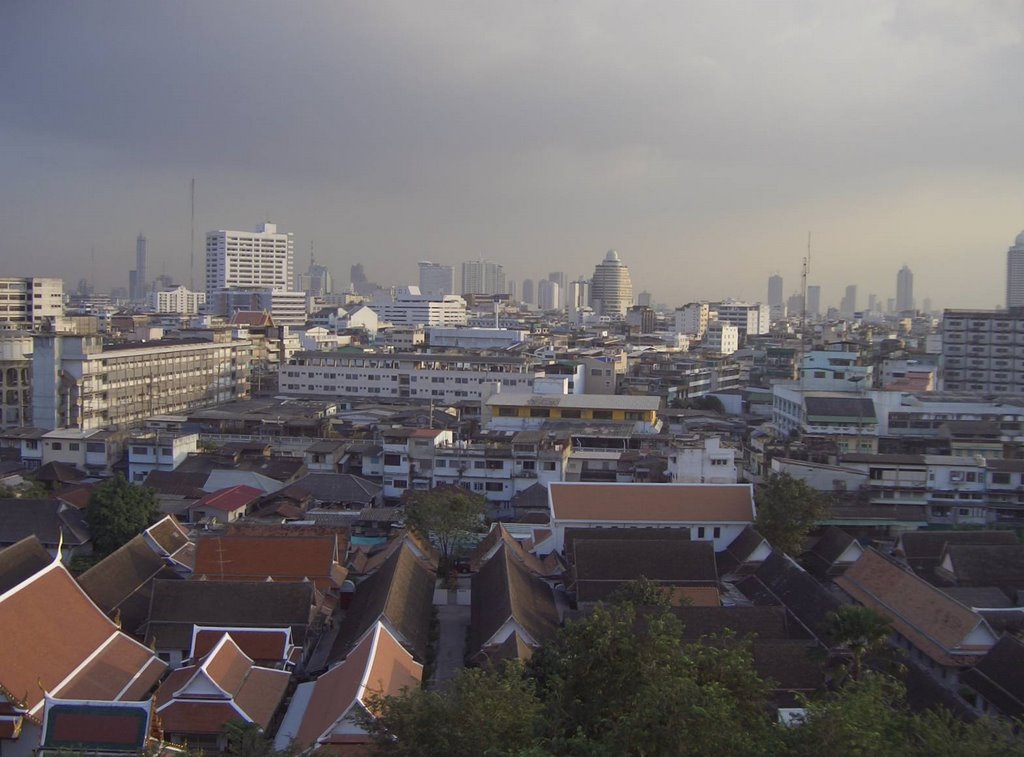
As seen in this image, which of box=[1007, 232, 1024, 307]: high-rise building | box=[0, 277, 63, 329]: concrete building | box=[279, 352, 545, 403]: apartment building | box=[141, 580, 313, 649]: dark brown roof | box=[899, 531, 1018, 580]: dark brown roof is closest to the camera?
box=[141, 580, 313, 649]: dark brown roof

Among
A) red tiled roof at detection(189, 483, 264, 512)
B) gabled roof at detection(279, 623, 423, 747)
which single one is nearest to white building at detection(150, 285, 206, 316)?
red tiled roof at detection(189, 483, 264, 512)

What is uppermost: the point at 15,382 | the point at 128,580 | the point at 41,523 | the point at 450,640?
the point at 15,382

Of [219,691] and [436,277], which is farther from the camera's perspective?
[436,277]

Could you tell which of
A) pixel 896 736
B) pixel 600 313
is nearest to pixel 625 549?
pixel 896 736

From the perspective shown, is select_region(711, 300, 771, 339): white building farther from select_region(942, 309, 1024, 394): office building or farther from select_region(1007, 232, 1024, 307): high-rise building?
select_region(942, 309, 1024, 394): office building

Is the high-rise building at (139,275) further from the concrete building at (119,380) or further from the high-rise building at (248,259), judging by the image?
the concrete building at (119,380)

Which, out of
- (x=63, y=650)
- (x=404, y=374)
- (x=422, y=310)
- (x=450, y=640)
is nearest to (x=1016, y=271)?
(x=422, y=310)

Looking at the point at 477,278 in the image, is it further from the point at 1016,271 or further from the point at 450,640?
the point at 450,640
